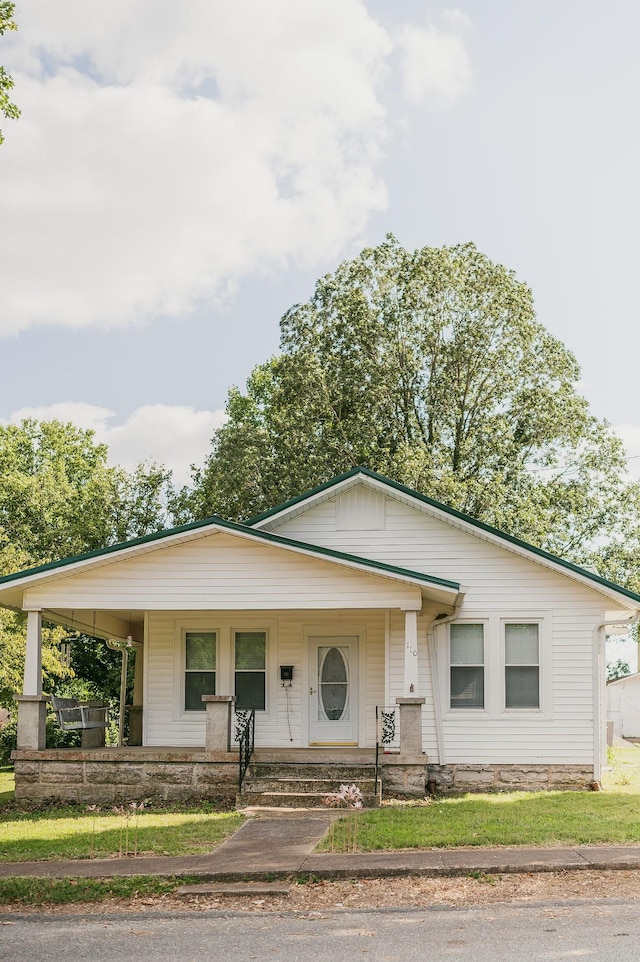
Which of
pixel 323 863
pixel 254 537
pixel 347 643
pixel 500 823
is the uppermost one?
pixel 254 537

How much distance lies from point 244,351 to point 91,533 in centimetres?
970

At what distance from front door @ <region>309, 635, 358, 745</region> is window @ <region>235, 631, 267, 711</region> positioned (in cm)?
83

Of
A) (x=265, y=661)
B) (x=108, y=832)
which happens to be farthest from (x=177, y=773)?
(x=265, y=661)

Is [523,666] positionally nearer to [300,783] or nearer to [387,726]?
[387,726]

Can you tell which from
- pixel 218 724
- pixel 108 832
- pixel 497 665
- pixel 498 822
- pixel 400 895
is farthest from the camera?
pixel 497 665

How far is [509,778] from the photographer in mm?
16844

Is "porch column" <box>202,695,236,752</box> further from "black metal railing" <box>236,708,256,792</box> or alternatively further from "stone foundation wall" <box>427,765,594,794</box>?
"stone foundation wall" <box>427,765,594,794</box>

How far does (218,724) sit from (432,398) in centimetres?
1793

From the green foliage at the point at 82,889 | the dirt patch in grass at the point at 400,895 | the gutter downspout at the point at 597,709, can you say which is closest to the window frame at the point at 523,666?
the gutter downspout at the point at 597,709

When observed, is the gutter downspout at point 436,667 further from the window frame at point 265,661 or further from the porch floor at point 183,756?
the window frame at point 265,661

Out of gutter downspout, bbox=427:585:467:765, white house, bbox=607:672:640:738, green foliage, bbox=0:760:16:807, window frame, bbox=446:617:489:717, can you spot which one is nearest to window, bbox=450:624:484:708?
window frame, bbox=446:617:489:717

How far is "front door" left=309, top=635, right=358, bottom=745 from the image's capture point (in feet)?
57.8

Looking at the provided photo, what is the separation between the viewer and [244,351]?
40406 mm

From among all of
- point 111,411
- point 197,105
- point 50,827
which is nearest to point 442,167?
point 197,105
